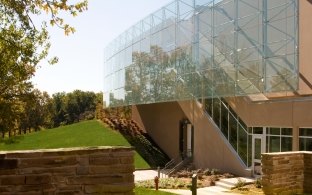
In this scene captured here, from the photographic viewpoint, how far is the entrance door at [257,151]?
932 inches

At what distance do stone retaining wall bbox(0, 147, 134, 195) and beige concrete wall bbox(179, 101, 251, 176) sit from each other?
681 inches

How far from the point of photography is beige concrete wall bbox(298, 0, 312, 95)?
65.2 feet

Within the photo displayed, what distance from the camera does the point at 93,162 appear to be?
7.51m

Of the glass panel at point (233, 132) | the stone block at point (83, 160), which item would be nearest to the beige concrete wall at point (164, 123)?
the glass panel at point (233, 132)

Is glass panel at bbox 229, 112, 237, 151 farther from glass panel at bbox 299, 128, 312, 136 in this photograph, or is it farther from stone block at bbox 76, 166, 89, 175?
stone block at bbox 76, 166, 89, 175

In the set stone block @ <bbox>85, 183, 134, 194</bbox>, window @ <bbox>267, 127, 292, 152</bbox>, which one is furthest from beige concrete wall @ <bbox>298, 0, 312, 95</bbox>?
stone block @ <bbox>85, 183, 134, 194</bbox>

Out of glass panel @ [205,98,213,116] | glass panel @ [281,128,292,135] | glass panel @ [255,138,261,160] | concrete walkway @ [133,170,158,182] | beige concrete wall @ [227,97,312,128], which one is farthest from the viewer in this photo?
concrete walkway @ [133,170,158,182]

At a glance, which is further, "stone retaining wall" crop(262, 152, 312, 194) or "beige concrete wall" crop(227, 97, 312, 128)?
"beige concrete wall" crop(227, 97, 312, 128)

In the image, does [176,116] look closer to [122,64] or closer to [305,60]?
[122,64]

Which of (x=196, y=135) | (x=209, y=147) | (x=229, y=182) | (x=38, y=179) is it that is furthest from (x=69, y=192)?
(x=196, y=135)

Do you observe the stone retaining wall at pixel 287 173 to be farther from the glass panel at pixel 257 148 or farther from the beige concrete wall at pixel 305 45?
the glass panel at pixel 257 148

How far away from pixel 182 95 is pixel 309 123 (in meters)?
11.8

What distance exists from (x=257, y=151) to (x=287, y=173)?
1239 centimetres

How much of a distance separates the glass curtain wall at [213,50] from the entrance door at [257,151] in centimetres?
276
